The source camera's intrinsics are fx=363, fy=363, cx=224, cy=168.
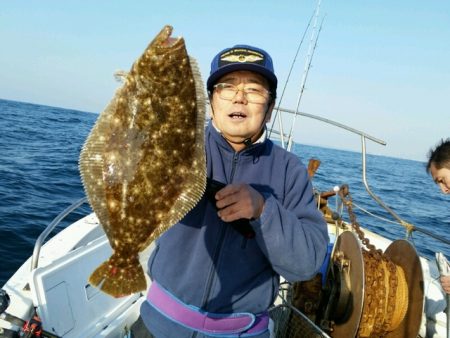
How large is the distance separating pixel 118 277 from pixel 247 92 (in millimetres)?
1320

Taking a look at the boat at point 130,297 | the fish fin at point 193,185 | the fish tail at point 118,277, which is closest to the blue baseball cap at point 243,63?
the fish fin at point 193,185

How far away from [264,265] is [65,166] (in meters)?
14.9

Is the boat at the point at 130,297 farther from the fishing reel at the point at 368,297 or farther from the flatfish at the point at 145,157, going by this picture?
the flatfish at the point at 145,157

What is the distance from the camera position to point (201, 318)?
7.57ft

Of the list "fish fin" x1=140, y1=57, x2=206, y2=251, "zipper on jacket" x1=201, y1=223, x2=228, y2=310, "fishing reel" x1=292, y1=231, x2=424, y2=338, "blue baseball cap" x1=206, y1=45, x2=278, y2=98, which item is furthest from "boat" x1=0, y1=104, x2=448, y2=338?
"blue baseball cap" x1=206, y1=45, x2=278, y2=98

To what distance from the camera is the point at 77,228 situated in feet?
15.3

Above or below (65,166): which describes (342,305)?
above

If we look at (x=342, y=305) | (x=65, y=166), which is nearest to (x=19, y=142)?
(x=65, y=166)

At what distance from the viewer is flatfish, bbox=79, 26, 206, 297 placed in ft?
6.00

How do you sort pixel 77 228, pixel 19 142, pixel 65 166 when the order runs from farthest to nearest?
pixel 19 142 → pixel 65 166 → pixel 77 228

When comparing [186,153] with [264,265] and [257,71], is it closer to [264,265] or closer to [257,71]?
[257,71]

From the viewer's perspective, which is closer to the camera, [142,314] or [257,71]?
[257,71]

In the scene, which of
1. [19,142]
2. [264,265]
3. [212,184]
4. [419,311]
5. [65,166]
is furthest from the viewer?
[19,142]

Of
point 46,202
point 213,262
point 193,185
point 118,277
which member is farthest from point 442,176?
point 46,202
